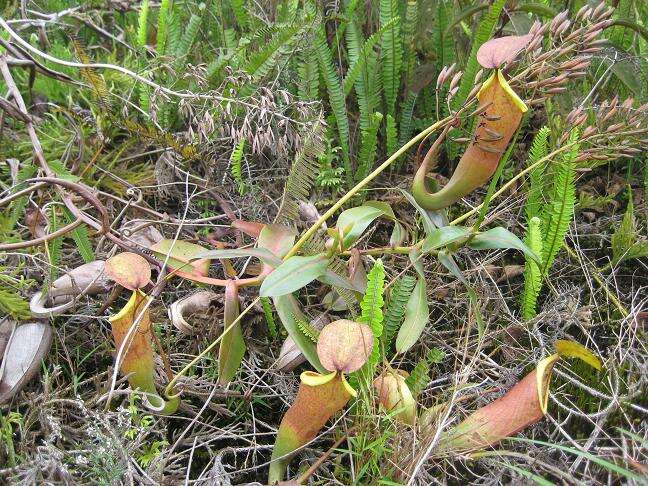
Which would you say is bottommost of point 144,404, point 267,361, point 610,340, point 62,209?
point 610,340

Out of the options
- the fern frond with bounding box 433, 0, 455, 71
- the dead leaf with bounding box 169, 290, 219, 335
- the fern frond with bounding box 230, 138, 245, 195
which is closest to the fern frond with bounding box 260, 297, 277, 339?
the dead leaf with bounding box 169, 290, 219, 335

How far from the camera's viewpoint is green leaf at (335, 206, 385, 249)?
1.26 meters

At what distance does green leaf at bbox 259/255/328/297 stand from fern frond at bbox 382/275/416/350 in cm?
22

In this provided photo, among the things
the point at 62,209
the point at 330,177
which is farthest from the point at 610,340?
the point at 62,209

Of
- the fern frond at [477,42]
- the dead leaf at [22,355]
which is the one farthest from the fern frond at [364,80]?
the dead leaf at [22,355]

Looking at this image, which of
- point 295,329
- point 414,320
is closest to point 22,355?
point 295,329

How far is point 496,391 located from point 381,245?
50 centimetres

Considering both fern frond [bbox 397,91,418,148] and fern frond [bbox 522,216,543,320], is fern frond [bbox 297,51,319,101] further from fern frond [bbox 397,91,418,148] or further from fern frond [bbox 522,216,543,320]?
fern frond [bbox 522,216,543,320]

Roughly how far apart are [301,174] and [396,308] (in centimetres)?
37

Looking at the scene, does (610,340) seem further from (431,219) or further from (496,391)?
(431,219)

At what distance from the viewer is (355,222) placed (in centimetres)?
128

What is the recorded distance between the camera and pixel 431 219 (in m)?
1.42

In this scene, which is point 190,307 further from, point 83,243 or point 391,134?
point 391,134

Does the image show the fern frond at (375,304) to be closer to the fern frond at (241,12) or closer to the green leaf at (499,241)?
the green leaf at (499,241)
